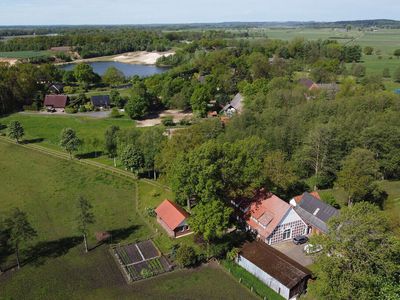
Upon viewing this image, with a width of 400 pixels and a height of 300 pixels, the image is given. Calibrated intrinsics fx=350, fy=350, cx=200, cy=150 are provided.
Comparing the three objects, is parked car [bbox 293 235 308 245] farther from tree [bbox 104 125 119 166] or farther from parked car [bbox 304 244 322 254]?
tree [bbox 104 125 119 166]

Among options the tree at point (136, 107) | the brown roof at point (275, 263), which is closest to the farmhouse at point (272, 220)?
the brown roof at point (275, 263)

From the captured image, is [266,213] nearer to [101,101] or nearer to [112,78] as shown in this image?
[101,101]

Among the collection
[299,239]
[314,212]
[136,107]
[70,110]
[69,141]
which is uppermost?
[136,107]

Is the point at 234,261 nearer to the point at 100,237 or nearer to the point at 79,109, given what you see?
the point at 100,237

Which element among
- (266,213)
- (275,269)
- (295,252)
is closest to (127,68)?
(266,213)

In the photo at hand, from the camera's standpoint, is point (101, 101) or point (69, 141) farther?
point (101, 101)

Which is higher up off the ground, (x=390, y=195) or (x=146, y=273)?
(x=390, y=195)

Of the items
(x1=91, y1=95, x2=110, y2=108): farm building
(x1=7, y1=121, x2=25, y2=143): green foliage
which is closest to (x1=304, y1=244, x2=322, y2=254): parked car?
(x1=7, y1=121, x2=25, y2=143): green foliage

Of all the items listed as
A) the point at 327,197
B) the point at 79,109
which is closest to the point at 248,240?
the point at 327,197
